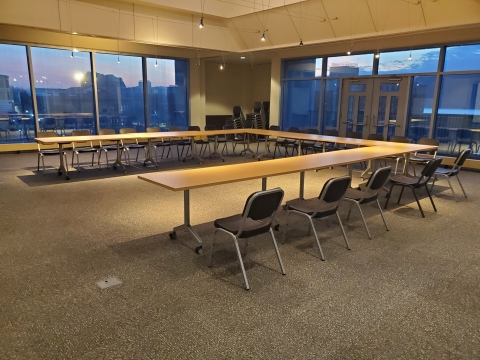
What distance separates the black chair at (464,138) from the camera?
326 inches

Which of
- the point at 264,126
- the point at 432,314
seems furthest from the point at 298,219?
the point at 264,126

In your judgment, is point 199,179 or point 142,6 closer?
point 199,179

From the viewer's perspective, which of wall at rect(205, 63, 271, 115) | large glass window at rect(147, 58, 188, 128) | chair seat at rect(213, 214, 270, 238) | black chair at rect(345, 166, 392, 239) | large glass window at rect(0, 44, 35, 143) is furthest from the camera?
wall at rect(205, 63, 271, 115)

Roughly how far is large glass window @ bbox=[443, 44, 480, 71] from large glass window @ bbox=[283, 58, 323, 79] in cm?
366

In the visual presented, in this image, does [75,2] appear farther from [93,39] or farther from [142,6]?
[93,39]

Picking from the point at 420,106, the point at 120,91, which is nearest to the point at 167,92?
the point at 120,91

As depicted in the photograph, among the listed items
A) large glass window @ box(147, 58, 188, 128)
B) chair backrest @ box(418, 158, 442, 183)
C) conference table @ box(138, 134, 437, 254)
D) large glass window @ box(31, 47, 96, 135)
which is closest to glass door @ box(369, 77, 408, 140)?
conference table @ box(138, 134, 437, 254)

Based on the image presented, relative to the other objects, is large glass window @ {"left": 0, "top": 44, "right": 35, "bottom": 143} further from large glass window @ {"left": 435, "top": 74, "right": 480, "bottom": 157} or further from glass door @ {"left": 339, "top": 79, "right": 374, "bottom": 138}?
large glass window @ {"left": 435, "top": 74, "right": 480, "bottom": 157}

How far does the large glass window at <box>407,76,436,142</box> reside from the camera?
8.75m

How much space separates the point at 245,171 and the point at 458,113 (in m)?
6.85

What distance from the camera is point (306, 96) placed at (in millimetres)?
11672

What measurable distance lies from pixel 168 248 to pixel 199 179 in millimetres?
816

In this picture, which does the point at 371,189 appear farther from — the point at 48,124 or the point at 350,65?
the point at 48,124

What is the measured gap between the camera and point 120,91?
11.7 metres
